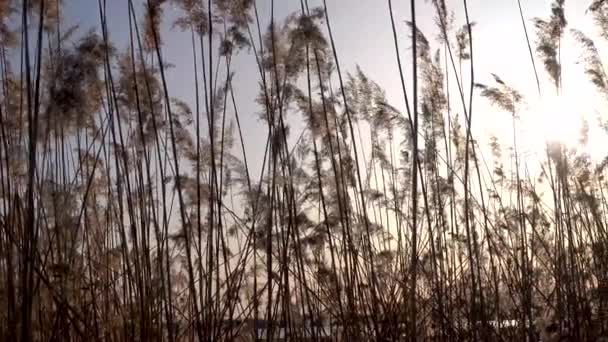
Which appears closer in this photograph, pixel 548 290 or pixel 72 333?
pixel 72 333

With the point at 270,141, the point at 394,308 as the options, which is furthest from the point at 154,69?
the point at 394,308

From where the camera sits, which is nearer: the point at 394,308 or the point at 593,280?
the point at 394,308

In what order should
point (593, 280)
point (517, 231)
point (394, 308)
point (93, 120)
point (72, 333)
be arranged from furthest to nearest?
point (517, 231) < point (593, 280) < point (93, 120) < point (394, 308) < point (72, 333)

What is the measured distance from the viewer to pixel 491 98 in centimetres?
418

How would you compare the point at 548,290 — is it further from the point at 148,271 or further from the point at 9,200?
the point at 9,200

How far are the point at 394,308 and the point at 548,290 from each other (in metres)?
1.79

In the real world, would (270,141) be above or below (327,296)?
above

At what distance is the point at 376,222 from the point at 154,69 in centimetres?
191

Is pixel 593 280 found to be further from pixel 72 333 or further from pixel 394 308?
pixel 72 333

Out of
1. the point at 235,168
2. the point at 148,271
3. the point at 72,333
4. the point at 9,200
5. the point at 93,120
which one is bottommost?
the point at 72,333

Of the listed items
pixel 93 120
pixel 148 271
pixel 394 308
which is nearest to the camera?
pixel 148 271

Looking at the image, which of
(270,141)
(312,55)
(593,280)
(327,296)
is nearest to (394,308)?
(327,296)

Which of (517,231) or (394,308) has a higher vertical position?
(517,231)

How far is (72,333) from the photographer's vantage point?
2.68 metres
